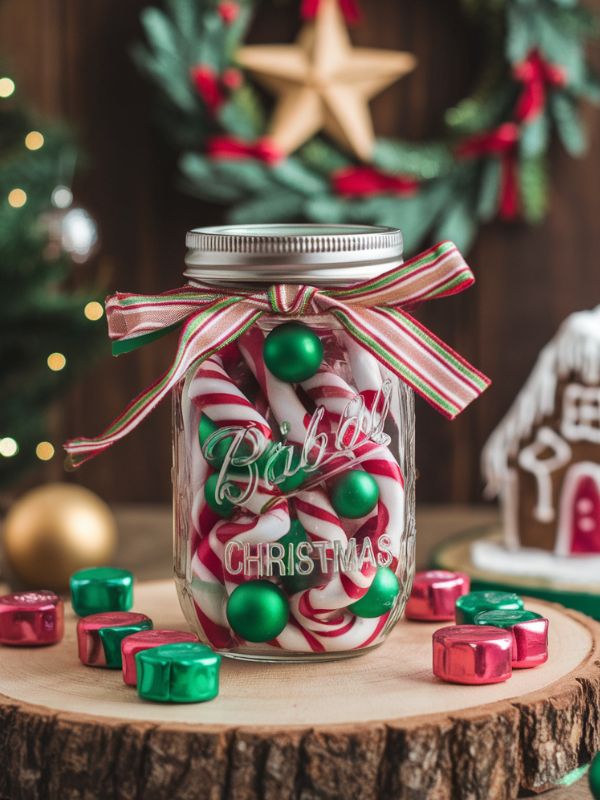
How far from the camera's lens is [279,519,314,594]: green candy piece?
1095 millimetres

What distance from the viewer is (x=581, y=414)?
6.07 ft

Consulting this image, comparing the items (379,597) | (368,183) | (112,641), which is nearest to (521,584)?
(379,597)

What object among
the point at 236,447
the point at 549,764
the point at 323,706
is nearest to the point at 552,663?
the point at 549,764

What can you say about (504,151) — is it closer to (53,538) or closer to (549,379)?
(549,379)

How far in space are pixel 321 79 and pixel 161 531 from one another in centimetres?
100

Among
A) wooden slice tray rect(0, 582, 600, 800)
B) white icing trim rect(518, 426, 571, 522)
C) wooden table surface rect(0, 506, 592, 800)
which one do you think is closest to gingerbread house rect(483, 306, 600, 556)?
white icing trim rect(518, 426, 571, 522)

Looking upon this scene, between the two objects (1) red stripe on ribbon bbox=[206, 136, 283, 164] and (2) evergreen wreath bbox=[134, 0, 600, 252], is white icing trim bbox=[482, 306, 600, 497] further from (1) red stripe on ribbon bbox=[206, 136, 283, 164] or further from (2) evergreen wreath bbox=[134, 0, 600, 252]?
(1) red stripe on ribbon bbox=[206, 136, 283, 164]

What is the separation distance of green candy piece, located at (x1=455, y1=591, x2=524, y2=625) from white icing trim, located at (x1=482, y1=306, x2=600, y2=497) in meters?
0.66

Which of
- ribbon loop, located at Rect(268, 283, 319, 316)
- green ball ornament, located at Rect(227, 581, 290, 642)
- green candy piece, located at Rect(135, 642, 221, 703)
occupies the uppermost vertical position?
ribbon loop, located at Rect(268, 283, 319, 316)

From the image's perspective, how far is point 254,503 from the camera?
1.10 meters

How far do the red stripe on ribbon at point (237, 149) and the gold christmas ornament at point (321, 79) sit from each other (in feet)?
0.09

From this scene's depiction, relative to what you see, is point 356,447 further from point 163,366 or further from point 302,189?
point 163,366

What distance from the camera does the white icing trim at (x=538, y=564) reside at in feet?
5.79

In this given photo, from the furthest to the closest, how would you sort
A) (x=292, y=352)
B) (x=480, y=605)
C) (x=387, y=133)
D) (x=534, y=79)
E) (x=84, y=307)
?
(x=387, y=133)
(x=534, y=79)
(x=84, y=307)
(x=480, y=605)
(x=292, y=352)
